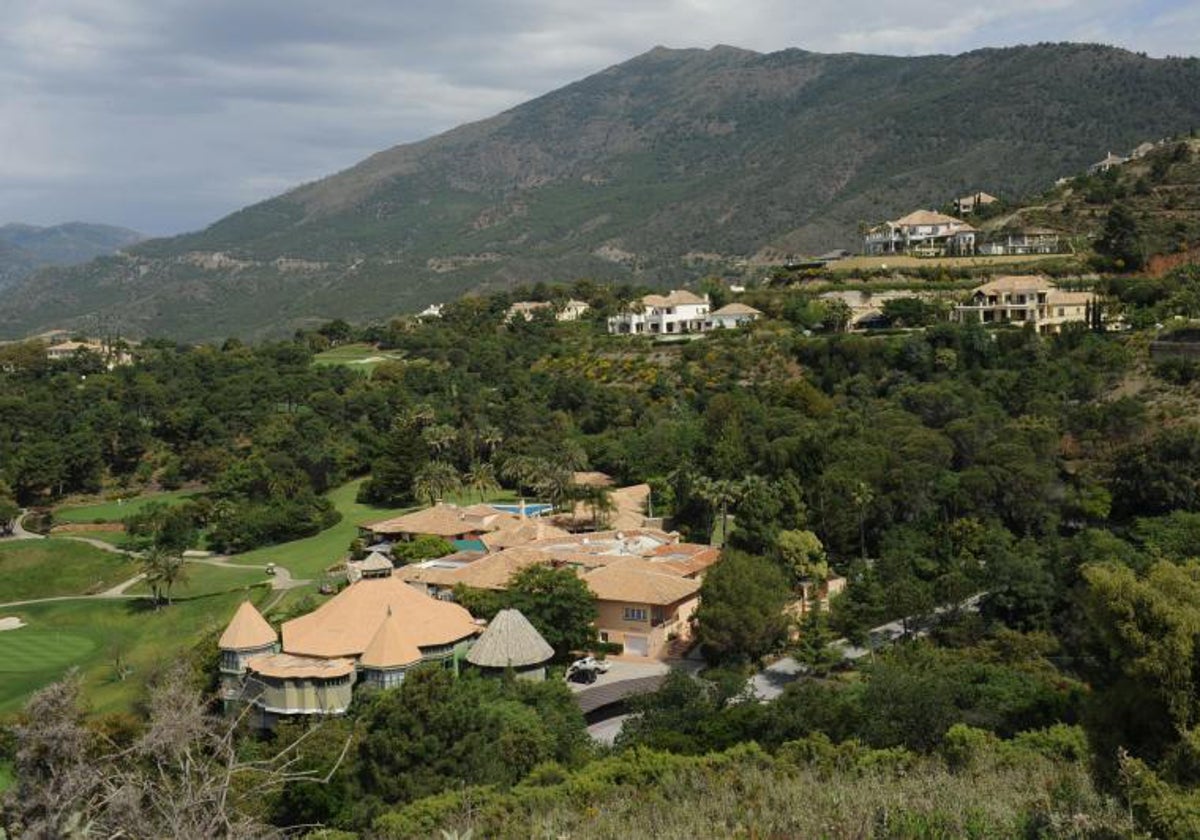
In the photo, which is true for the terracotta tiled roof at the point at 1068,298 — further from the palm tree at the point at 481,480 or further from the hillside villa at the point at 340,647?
the hillside villa at the point at 340,647

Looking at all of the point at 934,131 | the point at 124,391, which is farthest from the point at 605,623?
the point at 934,131

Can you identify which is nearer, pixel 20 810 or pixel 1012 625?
pixel 20 810

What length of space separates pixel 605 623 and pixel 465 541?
11.9 m

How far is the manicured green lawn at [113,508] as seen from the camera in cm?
6250

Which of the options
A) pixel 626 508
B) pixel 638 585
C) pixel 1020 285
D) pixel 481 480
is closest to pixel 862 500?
pixel 638 585

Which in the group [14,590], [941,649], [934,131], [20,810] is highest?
[934,131]

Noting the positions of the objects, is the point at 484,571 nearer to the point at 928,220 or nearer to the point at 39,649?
the point at 39,649

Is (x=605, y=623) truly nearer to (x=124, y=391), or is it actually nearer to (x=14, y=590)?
(x=14, y=590)

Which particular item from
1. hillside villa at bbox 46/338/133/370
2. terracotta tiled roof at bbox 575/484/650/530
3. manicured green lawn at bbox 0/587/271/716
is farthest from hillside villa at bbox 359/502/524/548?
hillside villa at bbox 46/338/133/370

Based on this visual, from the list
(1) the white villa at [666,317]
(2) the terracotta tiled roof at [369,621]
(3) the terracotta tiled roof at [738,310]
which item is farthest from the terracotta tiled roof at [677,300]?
(2) the terracotta tiled roof at [369,621]

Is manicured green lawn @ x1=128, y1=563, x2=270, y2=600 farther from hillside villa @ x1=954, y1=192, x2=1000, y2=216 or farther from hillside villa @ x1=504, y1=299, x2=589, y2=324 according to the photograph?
hillside villa @ x1=954, y1=192, x2=1000, y2=216

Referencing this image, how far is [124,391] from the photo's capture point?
3076 inches

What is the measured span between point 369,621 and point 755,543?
47.8ft

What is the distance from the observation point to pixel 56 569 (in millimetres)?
53344
